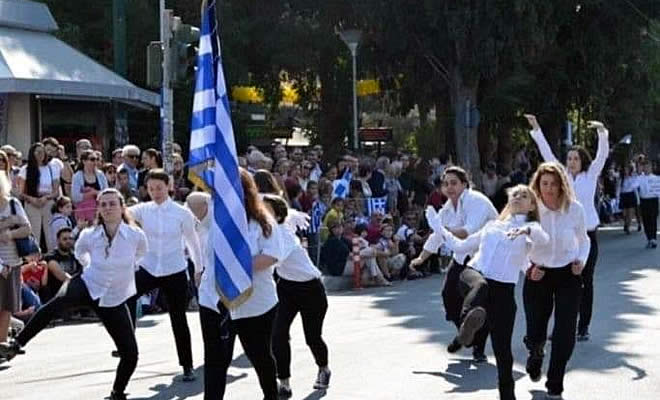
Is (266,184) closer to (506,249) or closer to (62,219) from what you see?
(506,249)

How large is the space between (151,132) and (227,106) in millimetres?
24506

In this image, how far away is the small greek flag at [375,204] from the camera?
21.2 m

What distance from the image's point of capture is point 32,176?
1585 cm

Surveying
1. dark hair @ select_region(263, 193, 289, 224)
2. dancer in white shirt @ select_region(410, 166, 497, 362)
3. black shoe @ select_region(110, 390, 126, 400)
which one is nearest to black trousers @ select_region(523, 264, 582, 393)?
dancer in white shirt @ select_region(410, 166, 497, 362)

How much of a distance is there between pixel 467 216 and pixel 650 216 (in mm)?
14618

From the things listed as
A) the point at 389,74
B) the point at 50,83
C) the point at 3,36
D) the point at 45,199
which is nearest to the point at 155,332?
the point at 45,199

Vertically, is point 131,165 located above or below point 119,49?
below

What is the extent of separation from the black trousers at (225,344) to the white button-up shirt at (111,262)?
1.98 meters

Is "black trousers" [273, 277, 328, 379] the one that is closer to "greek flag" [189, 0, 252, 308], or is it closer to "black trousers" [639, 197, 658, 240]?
"greek flag" [189, 0, 252, 308]

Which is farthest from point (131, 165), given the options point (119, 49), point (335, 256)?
point (119, 49)

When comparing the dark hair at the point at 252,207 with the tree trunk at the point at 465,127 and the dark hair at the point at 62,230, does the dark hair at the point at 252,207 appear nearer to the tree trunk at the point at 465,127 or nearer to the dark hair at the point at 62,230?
the dark hair at the point at 62,230

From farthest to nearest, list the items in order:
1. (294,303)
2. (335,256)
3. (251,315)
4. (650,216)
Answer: (650,216) < (335,256) < (294,303) < (251,315)

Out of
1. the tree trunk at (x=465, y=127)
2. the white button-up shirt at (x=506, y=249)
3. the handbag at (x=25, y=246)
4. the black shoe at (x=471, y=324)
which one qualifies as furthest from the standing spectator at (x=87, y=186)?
the tree trunk at (x=465, y=127)

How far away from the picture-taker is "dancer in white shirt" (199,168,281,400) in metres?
7.56
